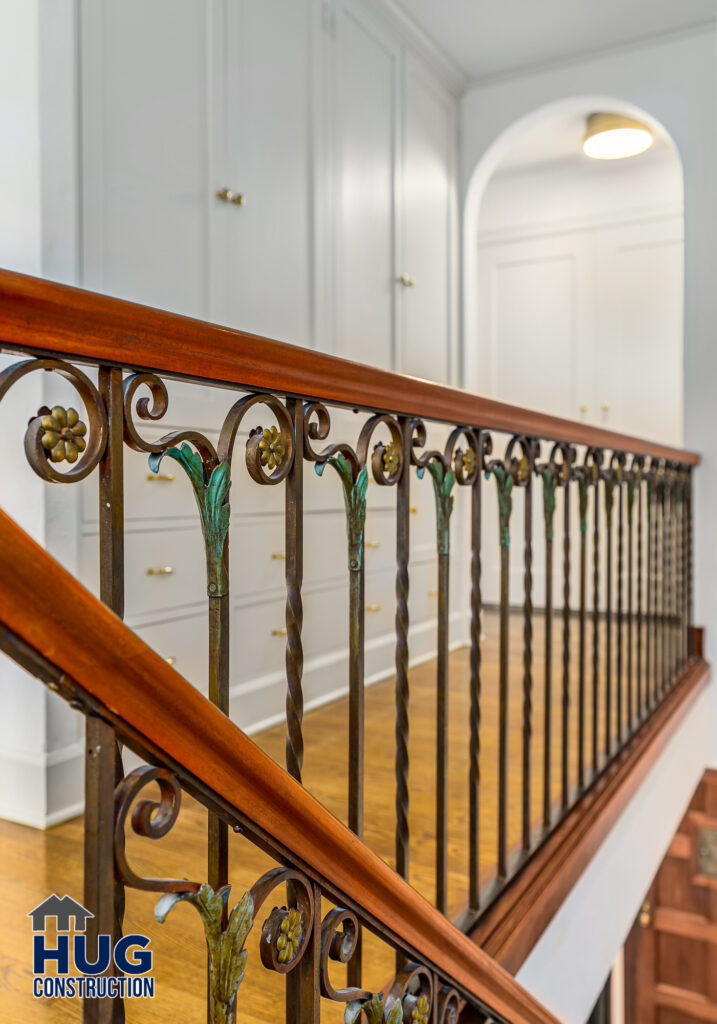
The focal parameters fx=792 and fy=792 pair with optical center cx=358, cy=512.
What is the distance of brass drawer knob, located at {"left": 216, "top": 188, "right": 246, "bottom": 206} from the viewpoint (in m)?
2.16

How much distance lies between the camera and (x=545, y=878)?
1471 mm

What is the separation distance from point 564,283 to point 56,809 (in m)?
4.51

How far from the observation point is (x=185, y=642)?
2.07 metres

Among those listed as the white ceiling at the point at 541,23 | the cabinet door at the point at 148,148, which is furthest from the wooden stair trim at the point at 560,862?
the white ceiling at the point at 541,23

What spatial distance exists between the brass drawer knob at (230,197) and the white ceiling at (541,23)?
146cm

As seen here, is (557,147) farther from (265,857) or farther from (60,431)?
(60,431)

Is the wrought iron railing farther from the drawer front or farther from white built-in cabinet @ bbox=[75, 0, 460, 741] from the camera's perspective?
white built-in cabinet @ bbox=[75, 0, 460, 741]

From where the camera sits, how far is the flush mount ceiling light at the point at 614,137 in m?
4.00

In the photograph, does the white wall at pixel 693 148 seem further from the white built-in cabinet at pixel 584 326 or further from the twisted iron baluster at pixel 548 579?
the twisted iron baluster at pixel 548 579

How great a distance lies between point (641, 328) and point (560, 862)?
4.06 m

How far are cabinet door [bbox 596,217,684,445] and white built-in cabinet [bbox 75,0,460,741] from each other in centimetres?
190

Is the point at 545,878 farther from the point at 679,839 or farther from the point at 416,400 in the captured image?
the point at 679,839

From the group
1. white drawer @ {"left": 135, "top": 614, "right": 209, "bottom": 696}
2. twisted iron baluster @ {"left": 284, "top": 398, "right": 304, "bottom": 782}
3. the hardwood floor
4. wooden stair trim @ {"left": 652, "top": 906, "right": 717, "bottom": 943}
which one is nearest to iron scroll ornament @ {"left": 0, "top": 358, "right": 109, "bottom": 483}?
twisted iron baluster @ {"left": 284, "top": 398, "right": 304, "bottom": 782}

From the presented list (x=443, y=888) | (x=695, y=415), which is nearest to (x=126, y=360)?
(x=443, y=888)
